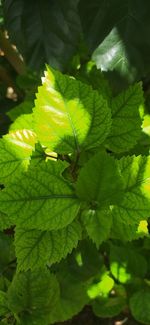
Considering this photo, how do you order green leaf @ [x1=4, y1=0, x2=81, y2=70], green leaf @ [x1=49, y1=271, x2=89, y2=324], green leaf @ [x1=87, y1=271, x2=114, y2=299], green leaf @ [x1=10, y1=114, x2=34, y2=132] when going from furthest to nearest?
green leaf @ [x1=87, y1=271, x2=114, y2=299] < green leaf @ [x1=49, y1=271, x2=89, y2=324] < green leaf @ [x1=4, y1=0, x2=81, y2=70] < green leaf @ [x1=10, y1=114, x2=34, y2=132]

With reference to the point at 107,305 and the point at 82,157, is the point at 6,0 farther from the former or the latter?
the point at 107,305

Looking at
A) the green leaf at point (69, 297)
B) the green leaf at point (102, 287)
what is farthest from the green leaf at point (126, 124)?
the green leaf at point (102, 287)

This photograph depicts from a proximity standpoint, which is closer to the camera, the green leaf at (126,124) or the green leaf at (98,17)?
the green leaf at (126,124)

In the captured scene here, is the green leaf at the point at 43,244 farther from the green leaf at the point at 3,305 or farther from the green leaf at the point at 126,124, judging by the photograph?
the green leaf at the point at 3,305

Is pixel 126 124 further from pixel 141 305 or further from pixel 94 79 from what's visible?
pixel 141 305

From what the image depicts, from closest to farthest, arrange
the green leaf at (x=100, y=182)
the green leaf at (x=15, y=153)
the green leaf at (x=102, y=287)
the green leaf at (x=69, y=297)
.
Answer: the green leaf at (x=100, y=182) < the green leaf at (x=15, y=153) < the green leaf at (x=69, y=297) < the green leaf at (x=102, y=287)

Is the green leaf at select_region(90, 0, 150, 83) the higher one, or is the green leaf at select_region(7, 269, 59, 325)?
the green leaf at select_region(90, 0, 150, 83)

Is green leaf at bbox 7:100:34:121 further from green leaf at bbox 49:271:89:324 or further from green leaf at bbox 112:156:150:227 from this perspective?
green leaf at bbox 49:271:89:324

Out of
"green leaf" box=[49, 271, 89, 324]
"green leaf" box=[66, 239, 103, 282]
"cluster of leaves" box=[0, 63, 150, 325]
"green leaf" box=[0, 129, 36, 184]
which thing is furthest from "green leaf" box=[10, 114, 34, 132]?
"green leaf" box=[49, 271, 89, 324]
